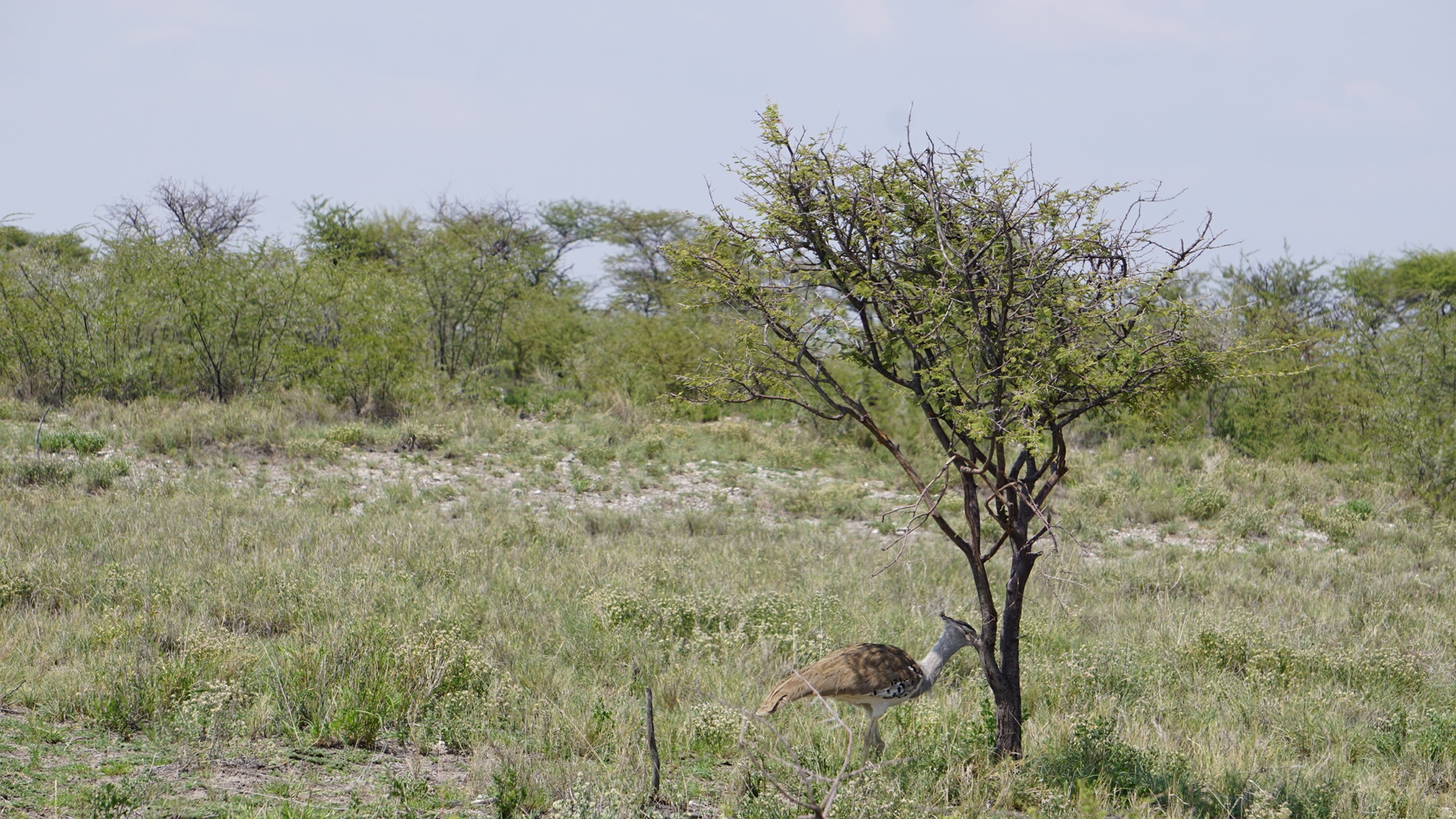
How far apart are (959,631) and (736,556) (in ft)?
15.7

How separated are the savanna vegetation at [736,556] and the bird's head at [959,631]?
0.36 ft

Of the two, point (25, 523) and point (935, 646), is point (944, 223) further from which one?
point (25, 523)

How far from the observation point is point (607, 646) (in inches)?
234

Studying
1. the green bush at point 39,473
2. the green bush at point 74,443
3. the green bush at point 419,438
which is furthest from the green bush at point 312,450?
the green bush at point 39,473

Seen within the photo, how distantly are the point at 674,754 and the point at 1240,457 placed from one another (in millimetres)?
14604

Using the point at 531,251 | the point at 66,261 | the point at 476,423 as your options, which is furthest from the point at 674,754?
the point at 531,251

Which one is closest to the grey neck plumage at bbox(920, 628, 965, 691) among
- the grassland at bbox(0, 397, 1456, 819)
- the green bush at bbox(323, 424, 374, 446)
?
the grassland at bbox(0, 397, 1456, 819)

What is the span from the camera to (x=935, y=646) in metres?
4.28

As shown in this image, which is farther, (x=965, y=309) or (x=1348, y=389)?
(x=1348, y=389)

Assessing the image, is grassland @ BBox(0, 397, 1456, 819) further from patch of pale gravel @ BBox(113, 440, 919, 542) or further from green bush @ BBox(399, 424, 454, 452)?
green bush @ BBox(399, 424, 454, 452)

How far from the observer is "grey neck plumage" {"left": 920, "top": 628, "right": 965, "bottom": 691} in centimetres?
420

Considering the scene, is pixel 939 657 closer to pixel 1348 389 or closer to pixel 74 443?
pixel 74 443

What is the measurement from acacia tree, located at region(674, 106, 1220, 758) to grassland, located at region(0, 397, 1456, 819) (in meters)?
1.28

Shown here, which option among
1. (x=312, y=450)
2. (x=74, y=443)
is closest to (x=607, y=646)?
(x=312, y=450)
